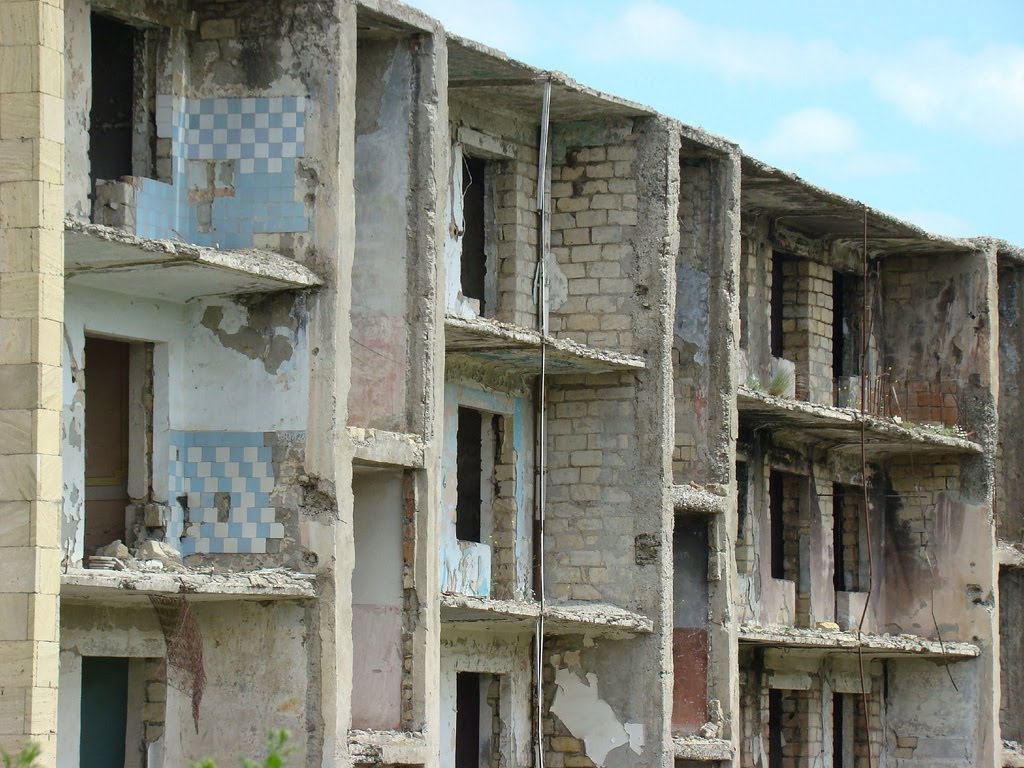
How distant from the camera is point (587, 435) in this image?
729 inches

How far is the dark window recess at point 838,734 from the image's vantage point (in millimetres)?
23547

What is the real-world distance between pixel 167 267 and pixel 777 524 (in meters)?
10.5

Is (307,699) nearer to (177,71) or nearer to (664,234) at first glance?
(177,71)

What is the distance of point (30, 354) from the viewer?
11336 mm

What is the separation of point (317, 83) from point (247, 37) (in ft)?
1.93

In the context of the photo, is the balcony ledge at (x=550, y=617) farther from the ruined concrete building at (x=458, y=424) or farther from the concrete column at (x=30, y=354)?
the concrete column at (x=30, y=354)

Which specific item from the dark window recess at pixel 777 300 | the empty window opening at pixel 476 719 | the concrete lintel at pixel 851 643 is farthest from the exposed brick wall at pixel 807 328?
the empty window opening at pixel 476 719

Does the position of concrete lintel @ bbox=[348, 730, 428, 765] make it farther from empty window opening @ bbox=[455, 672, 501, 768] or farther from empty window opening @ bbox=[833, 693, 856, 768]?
empty window opening @ bbox=[833, 693, 856, 768]

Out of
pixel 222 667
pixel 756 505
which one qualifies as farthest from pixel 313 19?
pixel 756 505

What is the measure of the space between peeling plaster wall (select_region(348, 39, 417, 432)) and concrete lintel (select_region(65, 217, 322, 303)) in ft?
3.70

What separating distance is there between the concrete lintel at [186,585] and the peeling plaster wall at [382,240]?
163 cm

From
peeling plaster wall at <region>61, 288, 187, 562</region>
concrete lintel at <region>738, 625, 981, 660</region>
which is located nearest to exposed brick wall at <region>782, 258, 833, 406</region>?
concrete lintel at <region>738, 625, 981, 660</region>

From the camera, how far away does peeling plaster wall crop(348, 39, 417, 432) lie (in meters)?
15.2

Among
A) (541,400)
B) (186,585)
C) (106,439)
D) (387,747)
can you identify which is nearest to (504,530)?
(541,400)
